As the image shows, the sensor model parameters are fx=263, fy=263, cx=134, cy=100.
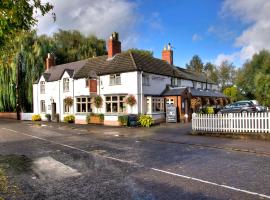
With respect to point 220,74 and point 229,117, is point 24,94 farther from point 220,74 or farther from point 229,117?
point 220,74

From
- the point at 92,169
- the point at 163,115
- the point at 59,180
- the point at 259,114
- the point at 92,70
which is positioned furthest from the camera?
the point at 92,70

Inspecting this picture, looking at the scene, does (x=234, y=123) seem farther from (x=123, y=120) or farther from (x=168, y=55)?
(x=168, y=55)

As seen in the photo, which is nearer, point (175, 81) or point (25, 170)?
point (25, 170)

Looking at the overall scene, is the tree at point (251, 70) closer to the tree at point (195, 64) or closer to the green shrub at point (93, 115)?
the green shrub at point (93, 115)

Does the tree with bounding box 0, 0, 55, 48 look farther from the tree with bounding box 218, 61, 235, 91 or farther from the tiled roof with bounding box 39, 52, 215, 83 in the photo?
the tree with bounding box 218, 61, 235, 91

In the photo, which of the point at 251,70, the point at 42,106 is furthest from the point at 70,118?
the point at 251,70

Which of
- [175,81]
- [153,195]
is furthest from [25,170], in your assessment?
[175,81]

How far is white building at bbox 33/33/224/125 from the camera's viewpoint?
2748 centimetres

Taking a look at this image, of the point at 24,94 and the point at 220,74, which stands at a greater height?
the point at 220,74

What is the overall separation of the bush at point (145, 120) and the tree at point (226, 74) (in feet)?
183

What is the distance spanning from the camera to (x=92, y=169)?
9.38 metres

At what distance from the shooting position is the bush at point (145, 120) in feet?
83.3

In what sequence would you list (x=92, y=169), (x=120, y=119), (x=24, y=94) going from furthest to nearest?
(x=24, y=94) → (x=120, y=119) → (x=92, y=169)

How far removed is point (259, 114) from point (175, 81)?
18.6 metres
